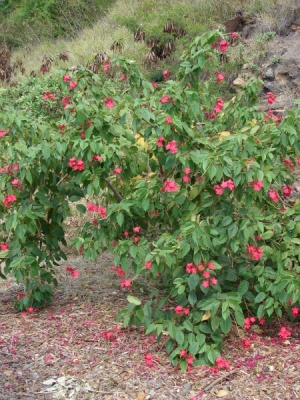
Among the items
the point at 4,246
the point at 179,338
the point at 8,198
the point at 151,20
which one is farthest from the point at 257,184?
the point at 151,20

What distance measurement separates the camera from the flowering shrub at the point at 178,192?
3105mm

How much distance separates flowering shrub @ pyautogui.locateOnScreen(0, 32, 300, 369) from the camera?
311cm

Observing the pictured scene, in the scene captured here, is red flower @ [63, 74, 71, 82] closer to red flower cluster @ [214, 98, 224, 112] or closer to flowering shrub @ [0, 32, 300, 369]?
flowering shrub @ [0, 32, 300, 369]

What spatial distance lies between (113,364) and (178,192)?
38.1 inches

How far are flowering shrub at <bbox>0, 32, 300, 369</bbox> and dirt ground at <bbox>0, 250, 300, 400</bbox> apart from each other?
0.38 feet

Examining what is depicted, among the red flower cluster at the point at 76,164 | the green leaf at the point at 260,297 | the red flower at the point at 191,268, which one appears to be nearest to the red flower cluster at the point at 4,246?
the red flower cluster at the point at 76,164

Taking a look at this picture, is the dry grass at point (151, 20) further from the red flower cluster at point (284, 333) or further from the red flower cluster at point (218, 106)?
the red flower cluster at point (284, 333)

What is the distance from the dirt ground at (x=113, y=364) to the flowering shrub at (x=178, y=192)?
117mm

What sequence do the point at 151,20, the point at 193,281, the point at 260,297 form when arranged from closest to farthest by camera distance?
the point at 193,281 → the point at 260,297 → the point at 151,20

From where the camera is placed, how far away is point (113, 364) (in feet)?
10.8

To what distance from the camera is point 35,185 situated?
3.67 metres

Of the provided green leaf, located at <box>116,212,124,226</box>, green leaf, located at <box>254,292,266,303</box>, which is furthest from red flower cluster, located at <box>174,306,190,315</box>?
green leaf, located at <box>116,212,124,226</box>

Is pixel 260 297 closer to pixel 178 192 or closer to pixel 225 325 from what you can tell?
pixel 225 325

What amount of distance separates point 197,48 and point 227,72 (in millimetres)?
4407
